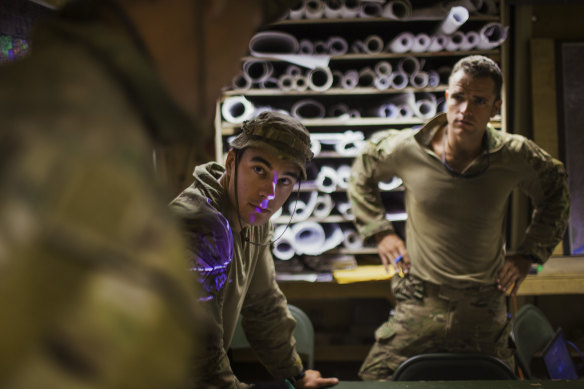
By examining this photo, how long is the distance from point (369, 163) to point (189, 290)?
2.30 metres

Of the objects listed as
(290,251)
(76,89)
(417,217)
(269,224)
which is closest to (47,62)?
(76,89)

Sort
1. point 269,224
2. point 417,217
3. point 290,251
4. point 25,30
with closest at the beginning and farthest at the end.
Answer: point 25,30
point 269,224
point 417,217
point 290,251

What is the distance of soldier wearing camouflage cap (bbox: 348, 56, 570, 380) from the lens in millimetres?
2283

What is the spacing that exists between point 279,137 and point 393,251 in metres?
1.36

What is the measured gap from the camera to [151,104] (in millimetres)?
418

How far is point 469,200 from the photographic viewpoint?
7.56ft

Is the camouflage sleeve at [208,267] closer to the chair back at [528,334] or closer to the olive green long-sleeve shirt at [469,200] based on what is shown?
the olive green long-sleeve shirt at [469,200]

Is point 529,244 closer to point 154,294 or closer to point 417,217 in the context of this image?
point 417,217

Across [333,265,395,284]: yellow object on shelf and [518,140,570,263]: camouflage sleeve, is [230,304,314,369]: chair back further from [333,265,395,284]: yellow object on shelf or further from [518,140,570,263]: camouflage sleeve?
[518,140,570,263]: camouflage sleeve

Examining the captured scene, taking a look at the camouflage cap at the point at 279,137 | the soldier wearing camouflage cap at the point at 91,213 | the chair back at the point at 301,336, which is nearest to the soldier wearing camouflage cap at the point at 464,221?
the chair back at the point at 301,336

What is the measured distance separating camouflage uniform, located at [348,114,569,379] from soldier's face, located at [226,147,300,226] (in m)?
1.13

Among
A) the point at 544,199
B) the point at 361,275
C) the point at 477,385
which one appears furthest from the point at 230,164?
the point at 361,275

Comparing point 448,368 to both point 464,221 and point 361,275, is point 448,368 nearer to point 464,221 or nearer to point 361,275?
point 464,221

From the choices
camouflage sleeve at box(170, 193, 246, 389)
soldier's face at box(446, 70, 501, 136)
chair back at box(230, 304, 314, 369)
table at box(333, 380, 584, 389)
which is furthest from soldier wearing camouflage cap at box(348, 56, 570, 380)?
camouflage sleeve at box(170, 193, 246, 389)
